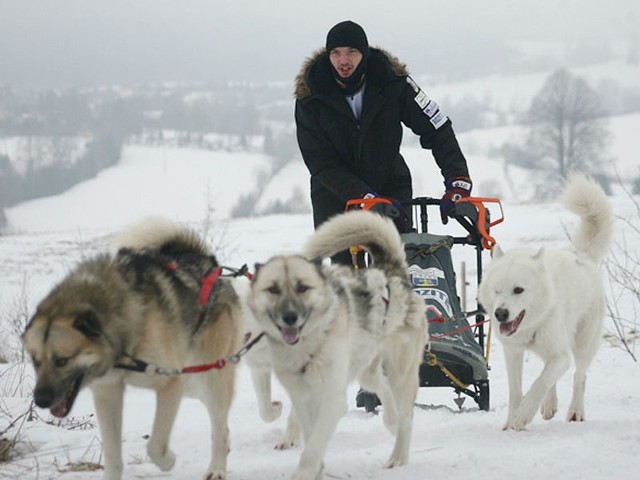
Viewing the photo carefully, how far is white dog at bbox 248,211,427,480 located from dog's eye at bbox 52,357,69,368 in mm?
890

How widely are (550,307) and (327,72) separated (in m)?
2.28

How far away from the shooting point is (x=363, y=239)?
3.93 m

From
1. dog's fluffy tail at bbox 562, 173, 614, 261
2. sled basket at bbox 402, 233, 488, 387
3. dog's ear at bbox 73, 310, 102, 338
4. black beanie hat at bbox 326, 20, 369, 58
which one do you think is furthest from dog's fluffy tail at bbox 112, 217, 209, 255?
dog's fluffy tail at bbox 562, 173, 614, 261

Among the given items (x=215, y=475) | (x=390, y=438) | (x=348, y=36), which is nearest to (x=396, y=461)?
(x=390, y=438)

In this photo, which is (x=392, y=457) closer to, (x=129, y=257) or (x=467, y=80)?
(x=129, y=257)

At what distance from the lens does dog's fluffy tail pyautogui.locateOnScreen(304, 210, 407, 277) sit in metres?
3.78

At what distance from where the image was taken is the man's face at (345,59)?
Answer: 5215mm

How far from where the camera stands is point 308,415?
11.3ft

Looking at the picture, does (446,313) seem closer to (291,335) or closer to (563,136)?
(291,335)

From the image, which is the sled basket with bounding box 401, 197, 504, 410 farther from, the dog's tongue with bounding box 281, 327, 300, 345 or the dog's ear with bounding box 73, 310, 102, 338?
the dog's ear with bounding box 73, 310, 102, 338

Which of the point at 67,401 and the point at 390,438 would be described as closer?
the point at 67,401

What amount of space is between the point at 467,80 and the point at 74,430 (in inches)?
6697

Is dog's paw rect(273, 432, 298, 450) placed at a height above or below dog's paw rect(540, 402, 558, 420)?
above

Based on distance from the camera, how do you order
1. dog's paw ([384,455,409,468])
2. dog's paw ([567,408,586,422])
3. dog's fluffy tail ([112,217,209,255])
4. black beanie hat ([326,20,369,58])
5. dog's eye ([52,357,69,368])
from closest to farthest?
dog's eye ([52,357,69,368]) < dog's paw ([384,455,409,468]) < dog's fluffy tail ([112,217,209,255]) < dog's paw ([567,408,586,422]) < black beanie hat ([326,20,369,58])
